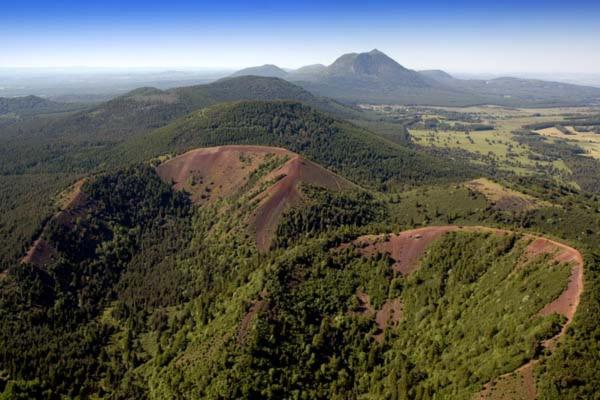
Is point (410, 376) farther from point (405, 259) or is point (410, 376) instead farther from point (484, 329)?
point (405, 259)

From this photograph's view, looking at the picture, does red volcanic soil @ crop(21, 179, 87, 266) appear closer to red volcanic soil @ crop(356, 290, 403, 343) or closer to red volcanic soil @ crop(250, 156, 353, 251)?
red volcanic soil @ crop(250, 156, 353, 251)

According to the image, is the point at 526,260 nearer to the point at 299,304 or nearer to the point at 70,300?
the point at 299,304

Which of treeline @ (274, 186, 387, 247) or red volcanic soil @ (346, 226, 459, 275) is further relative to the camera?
treeline @ (274, 186, 387, 247)

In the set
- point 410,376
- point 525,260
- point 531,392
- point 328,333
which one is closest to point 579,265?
point 525,260

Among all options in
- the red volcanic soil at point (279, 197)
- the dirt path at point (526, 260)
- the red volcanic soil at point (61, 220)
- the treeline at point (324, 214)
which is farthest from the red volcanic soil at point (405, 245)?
the red volcanic soil at point (61, 220)

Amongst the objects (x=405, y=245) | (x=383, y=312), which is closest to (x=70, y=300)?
(x=383, y=312)

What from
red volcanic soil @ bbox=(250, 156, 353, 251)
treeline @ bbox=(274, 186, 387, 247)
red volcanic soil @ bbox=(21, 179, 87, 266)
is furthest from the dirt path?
red volcanic soil @ bbox=(21, 179, 87, 266)

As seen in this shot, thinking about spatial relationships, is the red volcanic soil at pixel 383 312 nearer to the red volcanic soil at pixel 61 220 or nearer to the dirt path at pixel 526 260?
the dirt path at pixel 526 260
